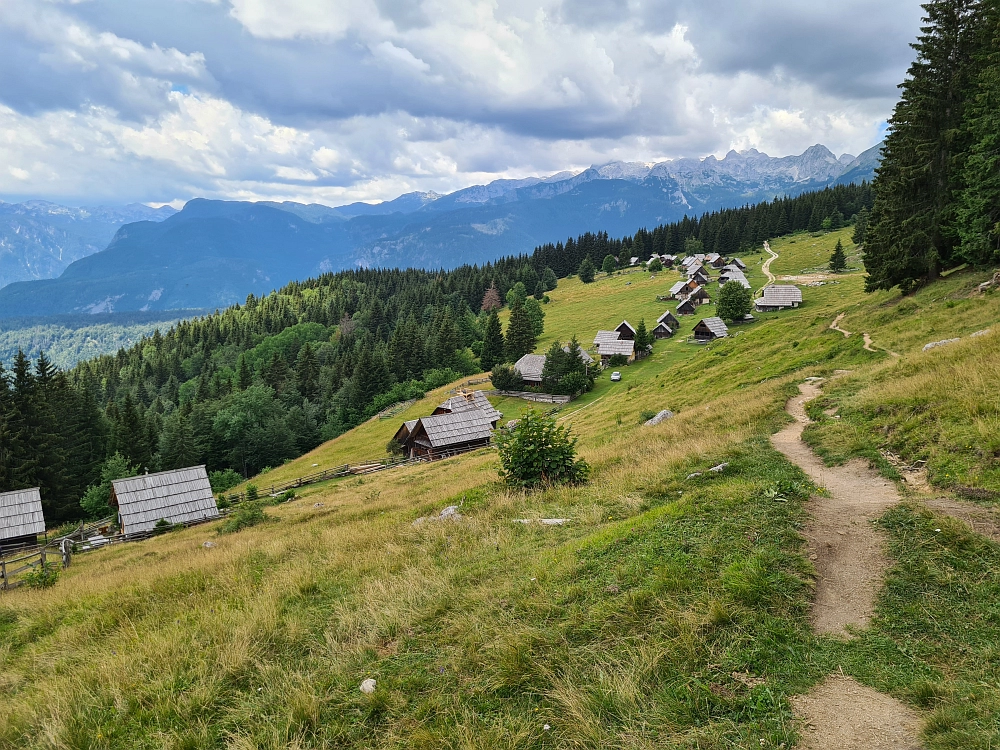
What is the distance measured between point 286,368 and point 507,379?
61503mm

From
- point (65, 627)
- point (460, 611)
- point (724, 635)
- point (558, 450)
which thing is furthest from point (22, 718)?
point (558, 450)

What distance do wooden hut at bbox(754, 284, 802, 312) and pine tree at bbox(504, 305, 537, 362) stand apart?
38.2m

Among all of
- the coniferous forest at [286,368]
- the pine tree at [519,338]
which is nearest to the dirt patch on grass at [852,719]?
the coniferous forest at [286,368]

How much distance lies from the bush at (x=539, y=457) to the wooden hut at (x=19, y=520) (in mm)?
37159

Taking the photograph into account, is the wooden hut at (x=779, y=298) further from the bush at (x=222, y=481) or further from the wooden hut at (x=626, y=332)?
the bush at (x=222, y=481)

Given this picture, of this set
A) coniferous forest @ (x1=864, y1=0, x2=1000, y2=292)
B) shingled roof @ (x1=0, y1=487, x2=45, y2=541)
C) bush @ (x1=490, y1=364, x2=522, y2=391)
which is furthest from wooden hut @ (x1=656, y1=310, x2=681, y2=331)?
shingled roof @ (x1=0, y1=487, x2=45, y2=541)

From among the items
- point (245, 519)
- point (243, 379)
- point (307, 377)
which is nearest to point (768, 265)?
point (307, 377)

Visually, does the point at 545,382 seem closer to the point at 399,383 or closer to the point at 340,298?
the point at 399,383

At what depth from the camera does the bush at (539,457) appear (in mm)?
15875

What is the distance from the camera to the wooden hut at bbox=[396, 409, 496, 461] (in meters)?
52.0

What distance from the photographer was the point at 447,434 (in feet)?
172

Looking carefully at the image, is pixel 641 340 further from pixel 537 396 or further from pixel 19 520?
pixel 19 520

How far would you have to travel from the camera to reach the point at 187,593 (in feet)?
36.3

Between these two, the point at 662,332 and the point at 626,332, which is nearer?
the point at 626,332
